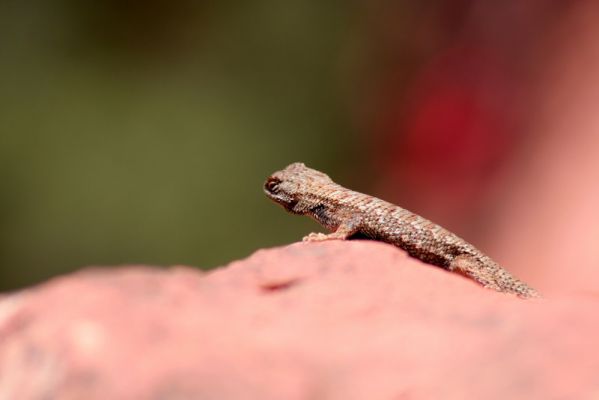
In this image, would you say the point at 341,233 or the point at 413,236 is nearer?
the point at 341,233

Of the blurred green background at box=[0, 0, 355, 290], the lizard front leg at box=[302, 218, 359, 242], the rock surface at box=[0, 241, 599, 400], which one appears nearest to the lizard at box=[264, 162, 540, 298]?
the lizard front leg at box=[302, 218, 359, 242]

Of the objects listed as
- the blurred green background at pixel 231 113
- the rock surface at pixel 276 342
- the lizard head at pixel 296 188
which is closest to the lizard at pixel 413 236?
the lizard head at pixel 296 188

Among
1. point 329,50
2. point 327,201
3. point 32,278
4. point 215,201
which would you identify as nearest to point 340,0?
point 329,50

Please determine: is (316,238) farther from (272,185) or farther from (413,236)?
(272,185)

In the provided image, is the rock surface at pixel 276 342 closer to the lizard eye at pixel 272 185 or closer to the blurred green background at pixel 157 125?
the lizard eye at pixel 272 185

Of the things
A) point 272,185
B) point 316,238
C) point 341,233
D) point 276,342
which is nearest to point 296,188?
point 272,185

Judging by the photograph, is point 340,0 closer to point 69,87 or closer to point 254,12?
point 254,12
